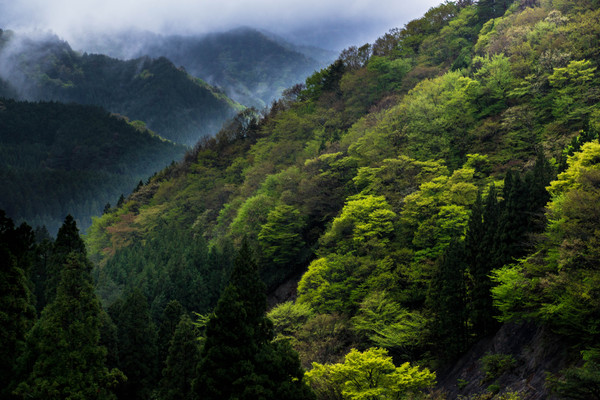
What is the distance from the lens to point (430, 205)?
1231 inches

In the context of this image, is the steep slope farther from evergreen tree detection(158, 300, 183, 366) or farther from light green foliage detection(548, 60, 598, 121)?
→ evergreen tree detection(158, 300, 183, 366)

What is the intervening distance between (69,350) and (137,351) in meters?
14.1

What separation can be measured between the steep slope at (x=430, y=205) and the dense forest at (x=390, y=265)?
0.57 feet

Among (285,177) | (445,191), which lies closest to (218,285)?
(285,177)

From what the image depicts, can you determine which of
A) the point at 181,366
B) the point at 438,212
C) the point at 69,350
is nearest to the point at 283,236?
the point at 438,212

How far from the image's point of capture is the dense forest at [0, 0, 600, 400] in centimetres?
1684

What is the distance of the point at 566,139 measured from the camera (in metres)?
34.8

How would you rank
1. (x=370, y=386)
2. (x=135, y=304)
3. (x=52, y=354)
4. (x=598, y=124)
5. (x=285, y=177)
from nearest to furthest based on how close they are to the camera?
(x=370, y=386)
(x=52, y=354)
(x=598, y=124)
(x=135, y=304)
(x=285, y=177)

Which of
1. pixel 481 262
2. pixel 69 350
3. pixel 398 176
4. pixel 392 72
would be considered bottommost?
pixel 481 262

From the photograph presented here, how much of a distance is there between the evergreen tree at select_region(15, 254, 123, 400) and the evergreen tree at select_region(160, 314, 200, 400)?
4.82 metres

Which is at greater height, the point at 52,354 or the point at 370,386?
the point at 52,354

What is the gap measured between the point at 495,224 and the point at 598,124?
14.4 m

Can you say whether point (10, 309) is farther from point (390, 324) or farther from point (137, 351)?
point (390, 324)

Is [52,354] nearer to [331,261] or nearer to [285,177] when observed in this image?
[331,261]
